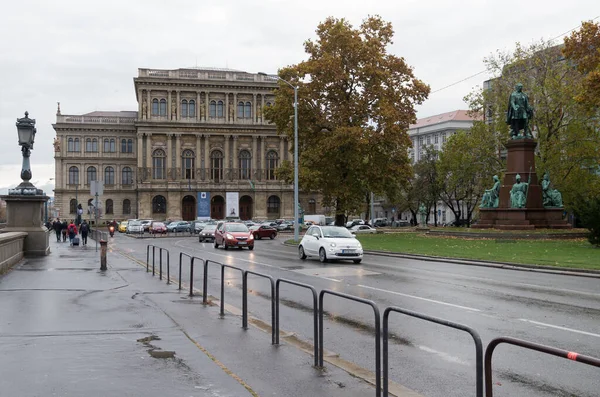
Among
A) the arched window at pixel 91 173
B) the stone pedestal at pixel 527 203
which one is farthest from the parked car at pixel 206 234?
the arched window at pixel 91 173

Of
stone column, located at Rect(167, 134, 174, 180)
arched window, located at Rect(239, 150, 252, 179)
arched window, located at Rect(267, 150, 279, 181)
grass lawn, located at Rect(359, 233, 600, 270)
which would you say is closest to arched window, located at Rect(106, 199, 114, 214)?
stone column, located at Rect(167, 134, 174, 180)

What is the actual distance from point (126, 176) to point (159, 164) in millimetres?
11646

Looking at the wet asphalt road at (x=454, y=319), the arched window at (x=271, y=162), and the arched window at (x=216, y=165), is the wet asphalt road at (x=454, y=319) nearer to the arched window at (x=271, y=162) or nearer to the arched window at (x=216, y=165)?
the arched window at (x=216, y=165)

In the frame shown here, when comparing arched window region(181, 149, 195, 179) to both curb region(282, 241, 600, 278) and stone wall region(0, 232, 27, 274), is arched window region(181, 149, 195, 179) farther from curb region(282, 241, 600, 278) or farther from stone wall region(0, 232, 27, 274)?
stone wall region(0, 232, 27, 274)

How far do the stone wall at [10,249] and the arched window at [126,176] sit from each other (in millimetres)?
87741

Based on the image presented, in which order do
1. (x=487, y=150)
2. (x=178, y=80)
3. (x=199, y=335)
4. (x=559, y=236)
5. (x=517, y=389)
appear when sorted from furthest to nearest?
(x=178, y=80) → (x=487, y=150) → (x=559, y=236) → (x=199, y=335) → (x=517, y=389)

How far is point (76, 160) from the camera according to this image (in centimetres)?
10594

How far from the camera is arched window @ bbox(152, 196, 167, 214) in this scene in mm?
99562

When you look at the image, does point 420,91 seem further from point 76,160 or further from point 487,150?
point 76,160

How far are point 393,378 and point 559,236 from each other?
32126 millimetres

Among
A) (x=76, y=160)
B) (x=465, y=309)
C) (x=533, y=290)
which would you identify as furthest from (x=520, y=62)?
(x=76, y=160)

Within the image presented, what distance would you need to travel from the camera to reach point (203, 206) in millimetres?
98562

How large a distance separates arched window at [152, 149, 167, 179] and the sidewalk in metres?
88.6

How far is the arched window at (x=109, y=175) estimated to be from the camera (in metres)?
108
